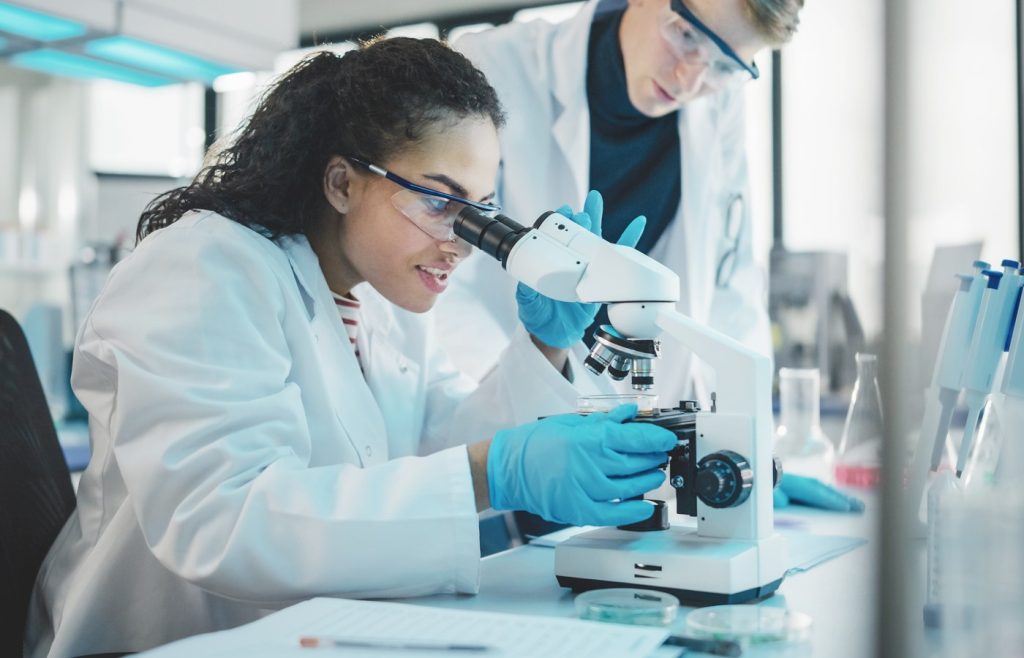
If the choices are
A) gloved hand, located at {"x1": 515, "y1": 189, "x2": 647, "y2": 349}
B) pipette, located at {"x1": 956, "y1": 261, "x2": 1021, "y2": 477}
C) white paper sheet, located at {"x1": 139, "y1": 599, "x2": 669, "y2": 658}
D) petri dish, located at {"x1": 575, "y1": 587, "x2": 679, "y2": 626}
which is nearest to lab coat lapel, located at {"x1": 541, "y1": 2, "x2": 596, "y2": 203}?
gloved hand, located at {"x1": 515, "y1": 189, "x2": 647, "y2": 349}

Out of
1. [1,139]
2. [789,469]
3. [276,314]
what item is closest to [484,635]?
[276,314]

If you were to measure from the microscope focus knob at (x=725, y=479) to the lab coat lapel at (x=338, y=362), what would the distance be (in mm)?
578

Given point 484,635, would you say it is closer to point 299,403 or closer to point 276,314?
point 299,403

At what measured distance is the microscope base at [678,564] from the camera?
3.64 feet

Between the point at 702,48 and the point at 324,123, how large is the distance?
0.88m

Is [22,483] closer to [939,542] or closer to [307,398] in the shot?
[307,398]

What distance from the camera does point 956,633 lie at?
78cm

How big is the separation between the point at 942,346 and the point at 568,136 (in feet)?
3.82

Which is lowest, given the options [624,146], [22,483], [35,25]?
[22,483]

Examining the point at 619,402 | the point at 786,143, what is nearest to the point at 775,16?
the point at 619,402

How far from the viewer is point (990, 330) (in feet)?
4.46

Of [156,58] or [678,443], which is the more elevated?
[156,58]

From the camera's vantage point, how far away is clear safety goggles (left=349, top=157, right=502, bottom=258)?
1470 millimetres

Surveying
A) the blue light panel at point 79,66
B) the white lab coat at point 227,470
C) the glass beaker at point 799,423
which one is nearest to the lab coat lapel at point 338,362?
the white lab coat at point 227,470
